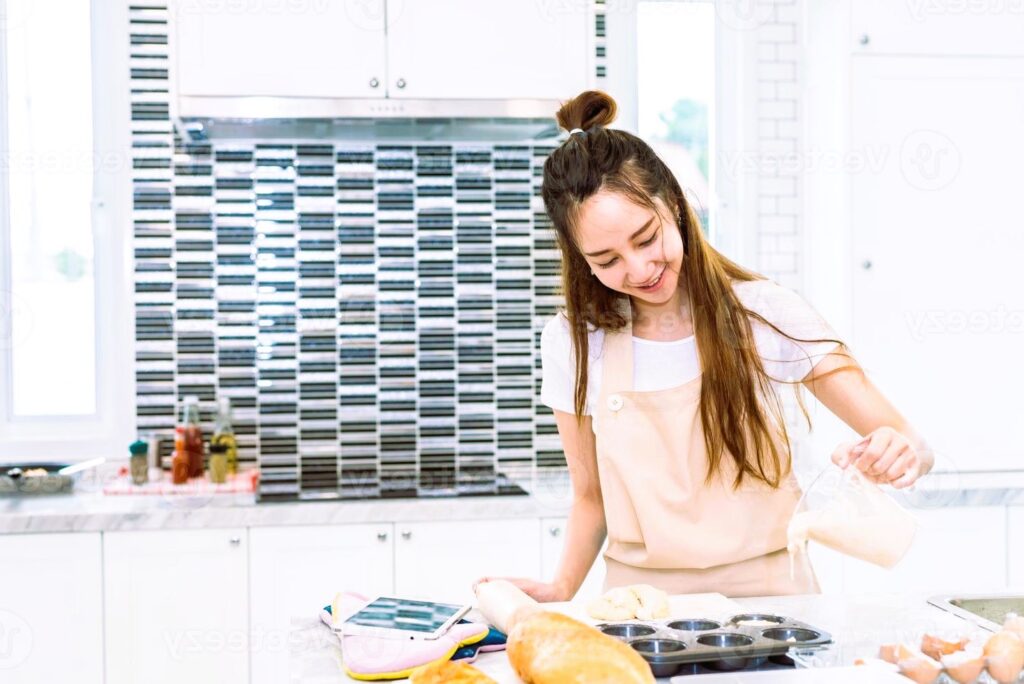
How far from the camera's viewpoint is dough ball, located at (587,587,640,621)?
1324 mm

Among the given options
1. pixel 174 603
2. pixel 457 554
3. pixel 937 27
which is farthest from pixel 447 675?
pixel 937 27

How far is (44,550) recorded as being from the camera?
2.78 metres

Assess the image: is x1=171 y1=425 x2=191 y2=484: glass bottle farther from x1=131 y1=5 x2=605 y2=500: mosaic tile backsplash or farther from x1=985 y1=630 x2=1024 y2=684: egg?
x1=985 y1=630 x2=1024 y2=684: egg

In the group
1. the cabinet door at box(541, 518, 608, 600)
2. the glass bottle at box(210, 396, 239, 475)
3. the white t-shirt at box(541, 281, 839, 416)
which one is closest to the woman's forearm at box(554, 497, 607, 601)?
the white t-shirt at box(541, 281, 839, 416)

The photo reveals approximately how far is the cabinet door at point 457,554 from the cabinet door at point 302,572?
5 centimetres

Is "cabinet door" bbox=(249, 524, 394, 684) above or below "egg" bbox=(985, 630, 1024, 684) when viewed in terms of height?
below

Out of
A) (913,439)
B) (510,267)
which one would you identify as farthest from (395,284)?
(913,439)

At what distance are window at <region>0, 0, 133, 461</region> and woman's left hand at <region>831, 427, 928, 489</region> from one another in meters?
2.76

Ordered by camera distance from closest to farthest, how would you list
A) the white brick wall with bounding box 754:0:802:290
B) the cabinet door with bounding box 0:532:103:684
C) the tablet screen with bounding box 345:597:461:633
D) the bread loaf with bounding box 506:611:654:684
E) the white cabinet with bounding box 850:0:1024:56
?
the bread loaf with bounding box 506:611:654:684 → the tablet screen with bounding box 345:597:461:633 → the cabinet door with bounding box 0:532:103:684 → the white cabinet with bounding box 850:0:1024:56 → the white brick wall with bounding box 754:0:802:290

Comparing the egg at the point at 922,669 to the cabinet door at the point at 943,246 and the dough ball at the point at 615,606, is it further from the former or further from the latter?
the cabinet door at the point at 943,246

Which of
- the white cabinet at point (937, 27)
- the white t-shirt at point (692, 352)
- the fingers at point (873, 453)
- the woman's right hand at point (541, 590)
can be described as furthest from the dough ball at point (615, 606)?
the white cabinet at point (937, 27)

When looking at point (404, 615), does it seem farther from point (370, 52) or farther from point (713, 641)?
point (370, 52)

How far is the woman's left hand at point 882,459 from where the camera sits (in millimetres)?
1212

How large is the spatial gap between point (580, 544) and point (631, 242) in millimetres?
559
